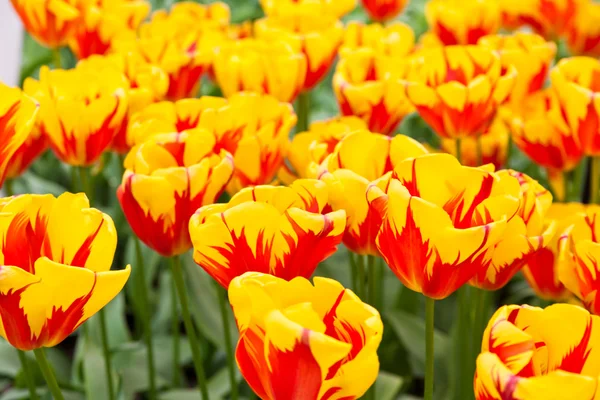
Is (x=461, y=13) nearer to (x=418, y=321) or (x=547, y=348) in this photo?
(x=418, y=321)

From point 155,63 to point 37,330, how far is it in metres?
0.42

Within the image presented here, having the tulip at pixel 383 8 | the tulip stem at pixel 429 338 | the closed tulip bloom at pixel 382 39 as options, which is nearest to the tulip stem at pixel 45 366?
the tulip stem at pixel 429 338

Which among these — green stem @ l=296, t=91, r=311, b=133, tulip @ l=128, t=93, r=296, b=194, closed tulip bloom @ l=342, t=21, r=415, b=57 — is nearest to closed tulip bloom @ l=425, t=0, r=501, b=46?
closed tulip bloom @ l=342, t=21, r=415, b=57

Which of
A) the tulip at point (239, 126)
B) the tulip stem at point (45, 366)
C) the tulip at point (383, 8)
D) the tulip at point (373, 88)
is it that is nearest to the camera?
the tulip stem at point (45, 366)

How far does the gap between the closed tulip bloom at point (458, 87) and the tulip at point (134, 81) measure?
22cm

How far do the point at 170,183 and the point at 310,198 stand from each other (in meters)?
0.10

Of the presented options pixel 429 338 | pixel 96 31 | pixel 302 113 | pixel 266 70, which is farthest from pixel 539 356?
pixel 96 31

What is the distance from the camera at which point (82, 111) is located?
2.01 ft

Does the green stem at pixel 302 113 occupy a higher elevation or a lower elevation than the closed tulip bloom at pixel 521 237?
lower

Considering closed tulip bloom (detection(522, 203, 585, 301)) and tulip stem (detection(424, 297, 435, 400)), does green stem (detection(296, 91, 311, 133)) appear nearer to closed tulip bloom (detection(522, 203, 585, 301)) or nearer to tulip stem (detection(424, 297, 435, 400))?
closed tulip bloom (detection(522, 203, 585, 301))

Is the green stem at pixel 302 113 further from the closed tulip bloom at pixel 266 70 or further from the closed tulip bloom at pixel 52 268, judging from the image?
the closed tulip bloom at pixel 52 268

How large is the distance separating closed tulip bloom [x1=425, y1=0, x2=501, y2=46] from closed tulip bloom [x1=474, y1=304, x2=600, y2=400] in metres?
0.60

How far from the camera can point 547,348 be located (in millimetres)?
380

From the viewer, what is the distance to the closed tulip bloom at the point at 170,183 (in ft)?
1.61
